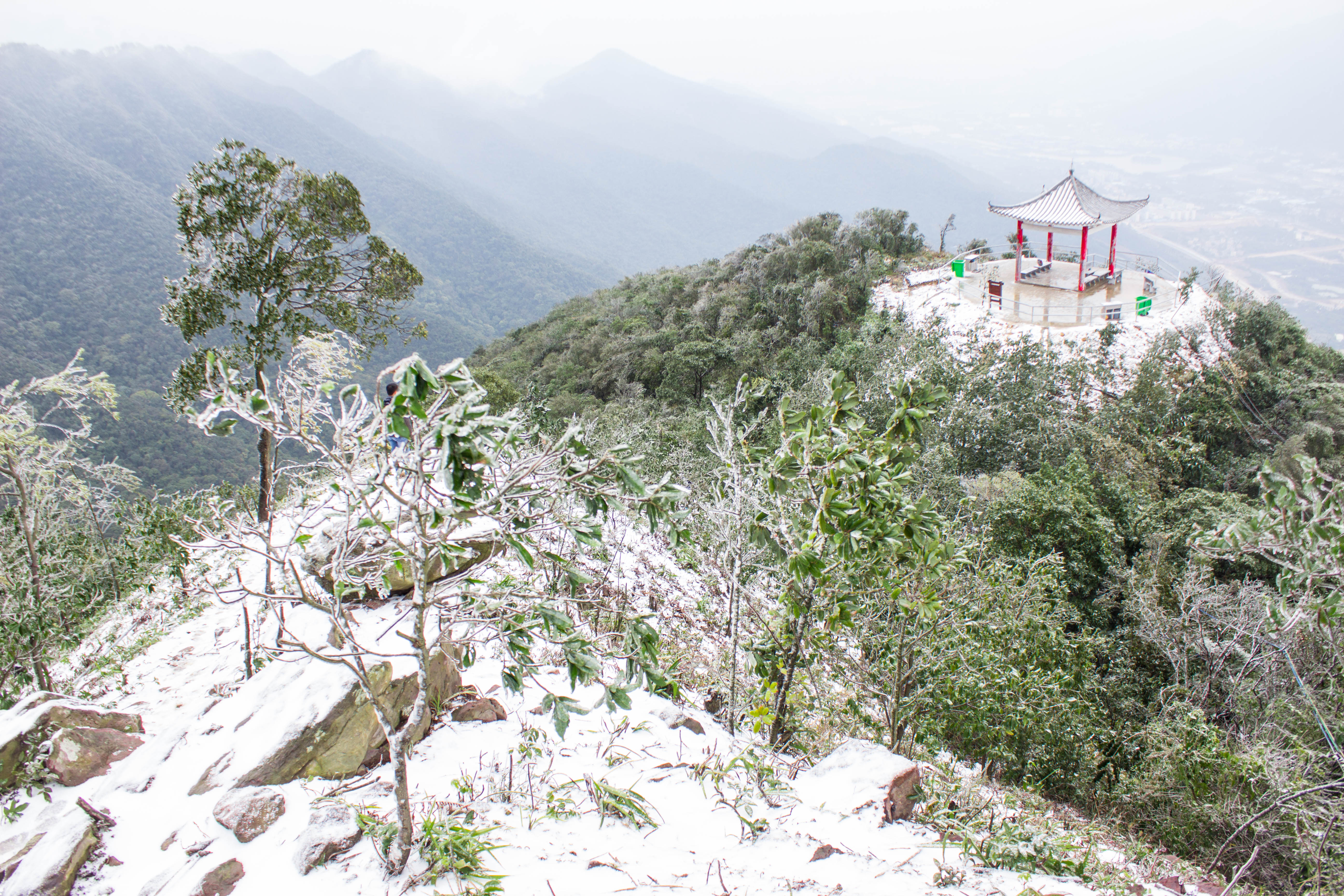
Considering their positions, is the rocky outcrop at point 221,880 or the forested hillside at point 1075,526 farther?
the forested hillside at point 1075,526

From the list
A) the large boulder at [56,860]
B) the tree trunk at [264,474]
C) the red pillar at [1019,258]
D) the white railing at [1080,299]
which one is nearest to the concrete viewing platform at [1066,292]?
the white railing at [1080,299]

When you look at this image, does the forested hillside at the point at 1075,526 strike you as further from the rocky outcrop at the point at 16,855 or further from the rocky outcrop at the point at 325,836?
the rocky outcrop at the point at 16,855

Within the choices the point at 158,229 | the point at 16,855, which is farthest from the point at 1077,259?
the point at 158,229

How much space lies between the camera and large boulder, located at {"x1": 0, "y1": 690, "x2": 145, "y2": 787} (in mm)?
3725

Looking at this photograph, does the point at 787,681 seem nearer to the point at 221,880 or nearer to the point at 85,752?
the point at 221,880

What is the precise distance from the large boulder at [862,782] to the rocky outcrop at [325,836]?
8.10ft

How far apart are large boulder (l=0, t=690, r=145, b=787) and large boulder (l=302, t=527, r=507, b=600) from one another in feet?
4.87

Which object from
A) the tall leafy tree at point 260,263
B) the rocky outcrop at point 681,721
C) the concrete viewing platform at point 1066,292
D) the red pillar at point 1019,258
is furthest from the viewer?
the red pillar at point 1019,258

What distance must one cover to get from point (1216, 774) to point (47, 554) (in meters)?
13.6

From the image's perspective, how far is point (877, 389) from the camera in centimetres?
1678

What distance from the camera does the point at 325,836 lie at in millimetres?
3244

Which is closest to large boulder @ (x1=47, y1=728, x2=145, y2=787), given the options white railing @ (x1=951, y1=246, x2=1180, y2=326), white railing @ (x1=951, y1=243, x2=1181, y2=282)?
white railing @ (x1=951, y1=246, x2=1180, y2=326)

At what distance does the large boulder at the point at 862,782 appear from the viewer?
12.2 ft

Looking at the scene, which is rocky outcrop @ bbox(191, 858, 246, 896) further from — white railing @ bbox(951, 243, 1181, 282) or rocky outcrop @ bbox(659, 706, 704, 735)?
white railing @ bbox(951, 243, 1181, 282)
